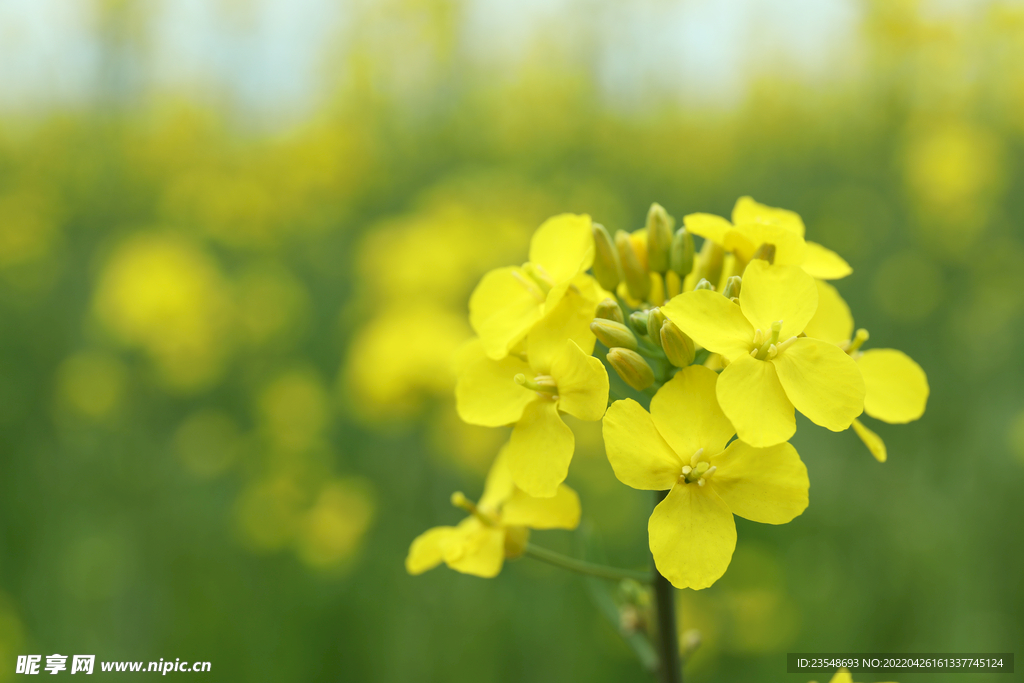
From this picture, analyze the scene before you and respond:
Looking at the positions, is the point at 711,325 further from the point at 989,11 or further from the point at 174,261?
the point at 989,11

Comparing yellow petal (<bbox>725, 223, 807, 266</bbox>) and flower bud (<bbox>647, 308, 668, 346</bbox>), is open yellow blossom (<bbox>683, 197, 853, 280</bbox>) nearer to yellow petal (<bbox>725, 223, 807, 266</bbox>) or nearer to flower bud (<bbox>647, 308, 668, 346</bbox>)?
yellow petal (<bbox>725, 223, 807, 266</bbox>)

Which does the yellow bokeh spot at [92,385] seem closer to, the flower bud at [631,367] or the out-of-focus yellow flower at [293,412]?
the out-of-focus yellow flower at [293,412]

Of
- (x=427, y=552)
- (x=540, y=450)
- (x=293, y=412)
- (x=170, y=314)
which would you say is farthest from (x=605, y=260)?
(x=170, y=314)

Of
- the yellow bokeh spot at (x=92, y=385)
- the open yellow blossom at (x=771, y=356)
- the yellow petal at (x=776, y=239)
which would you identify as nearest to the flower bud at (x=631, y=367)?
the open yellow blossom at (x=771, y=356)

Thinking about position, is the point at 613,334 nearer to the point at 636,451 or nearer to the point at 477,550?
the point at 636,451

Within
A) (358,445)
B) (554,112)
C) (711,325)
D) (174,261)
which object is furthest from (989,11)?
(711,325)

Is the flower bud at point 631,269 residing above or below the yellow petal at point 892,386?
above
